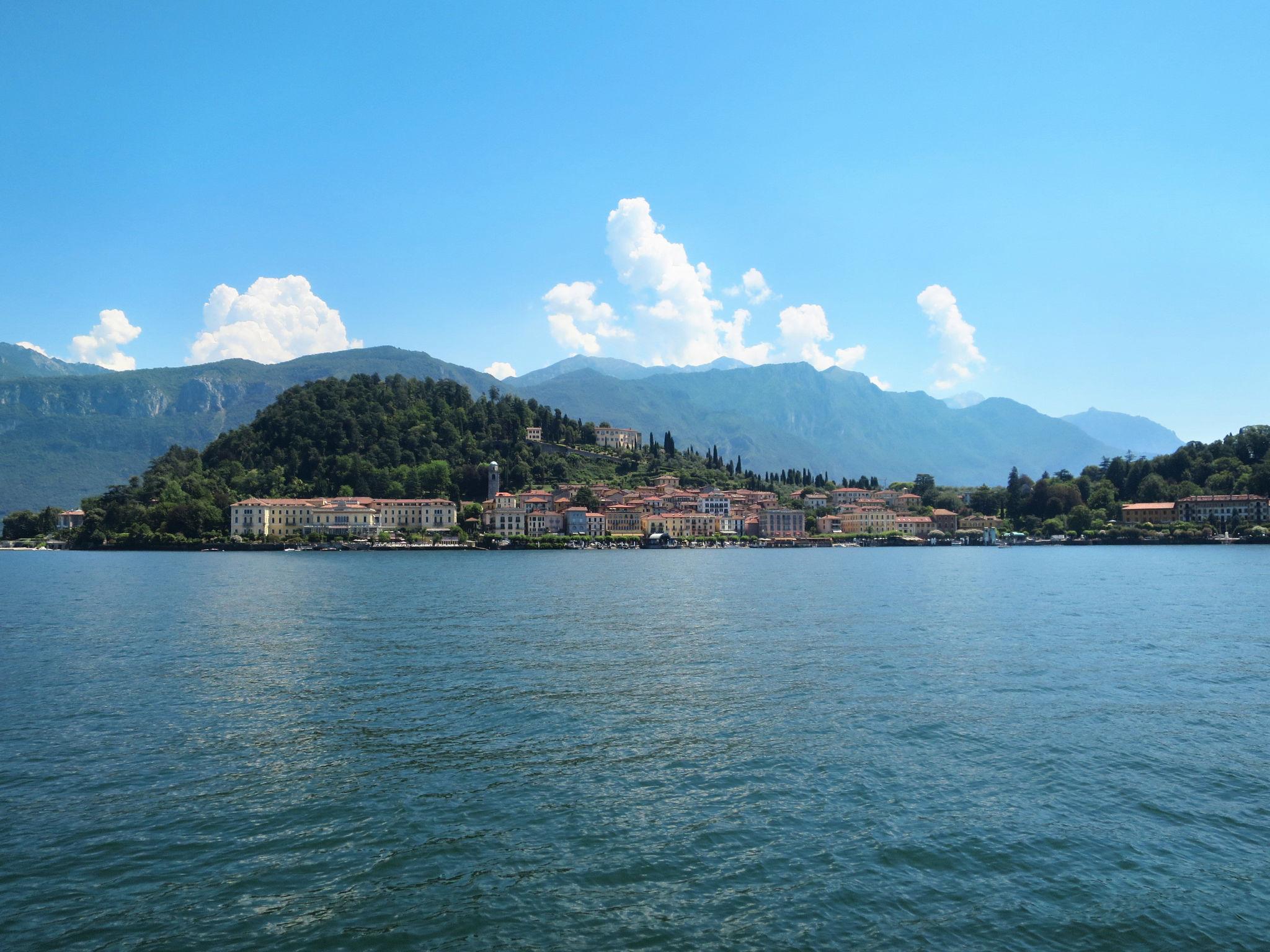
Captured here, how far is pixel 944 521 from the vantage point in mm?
163125

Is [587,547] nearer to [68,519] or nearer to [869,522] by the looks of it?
[869,522]

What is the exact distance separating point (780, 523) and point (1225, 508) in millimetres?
72520

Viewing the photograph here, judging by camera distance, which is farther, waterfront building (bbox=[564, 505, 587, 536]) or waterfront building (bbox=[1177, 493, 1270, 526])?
waterfront building (bbox=[564, 505, 587, 536])

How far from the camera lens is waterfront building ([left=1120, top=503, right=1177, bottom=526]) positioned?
467 ft

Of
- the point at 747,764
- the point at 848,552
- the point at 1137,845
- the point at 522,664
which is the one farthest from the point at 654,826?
the point at 848,552

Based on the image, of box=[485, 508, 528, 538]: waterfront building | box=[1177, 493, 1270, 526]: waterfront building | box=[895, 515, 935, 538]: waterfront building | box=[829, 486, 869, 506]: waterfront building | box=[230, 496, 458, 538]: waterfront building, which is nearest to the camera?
box=[230, 496, 458, 538]: waterfront building

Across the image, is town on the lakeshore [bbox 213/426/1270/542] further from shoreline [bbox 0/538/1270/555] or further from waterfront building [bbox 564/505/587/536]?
shoreline [bbox 0/538/1270/555]

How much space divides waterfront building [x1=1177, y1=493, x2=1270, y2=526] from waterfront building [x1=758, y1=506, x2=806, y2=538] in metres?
63.2

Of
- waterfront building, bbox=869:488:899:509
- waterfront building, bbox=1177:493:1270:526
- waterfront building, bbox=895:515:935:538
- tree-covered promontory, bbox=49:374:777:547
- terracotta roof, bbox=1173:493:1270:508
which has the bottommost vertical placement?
waterfront building, bbox=895:515:935:538

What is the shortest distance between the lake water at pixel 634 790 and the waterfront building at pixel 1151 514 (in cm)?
12829

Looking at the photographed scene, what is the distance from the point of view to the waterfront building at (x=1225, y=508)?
136 metres

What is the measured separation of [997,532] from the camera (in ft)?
511

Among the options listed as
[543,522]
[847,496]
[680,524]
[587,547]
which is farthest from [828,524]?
[543,522]

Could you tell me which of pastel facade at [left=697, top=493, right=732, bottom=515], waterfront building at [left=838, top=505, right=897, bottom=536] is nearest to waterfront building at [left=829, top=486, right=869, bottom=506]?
waterfront building at [left=838, top=505, right=897, bottom=536]
